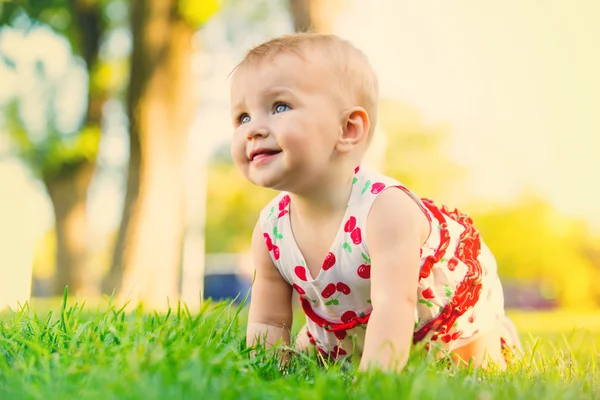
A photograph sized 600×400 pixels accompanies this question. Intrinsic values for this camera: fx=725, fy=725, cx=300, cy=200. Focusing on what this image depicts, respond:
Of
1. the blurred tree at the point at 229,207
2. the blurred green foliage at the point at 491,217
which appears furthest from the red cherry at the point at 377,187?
the blurred tree at the point at 229,207

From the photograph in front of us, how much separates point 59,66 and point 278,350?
13.5m

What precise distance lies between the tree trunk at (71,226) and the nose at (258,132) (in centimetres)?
1088

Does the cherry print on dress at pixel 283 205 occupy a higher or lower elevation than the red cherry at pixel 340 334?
higher

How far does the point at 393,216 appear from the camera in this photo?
1.93 metres

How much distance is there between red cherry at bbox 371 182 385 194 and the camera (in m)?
2.02

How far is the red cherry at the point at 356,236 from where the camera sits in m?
2.01

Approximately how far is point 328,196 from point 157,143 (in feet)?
23.2

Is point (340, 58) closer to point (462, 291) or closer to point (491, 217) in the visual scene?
point (462, 291)

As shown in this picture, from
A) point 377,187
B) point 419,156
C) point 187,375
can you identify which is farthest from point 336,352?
point 419,156

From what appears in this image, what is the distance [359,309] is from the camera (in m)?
2.18

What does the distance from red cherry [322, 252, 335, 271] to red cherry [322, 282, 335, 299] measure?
64mm

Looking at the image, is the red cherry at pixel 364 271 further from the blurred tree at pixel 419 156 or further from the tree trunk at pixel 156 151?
the blurred tree at pixel 419 156

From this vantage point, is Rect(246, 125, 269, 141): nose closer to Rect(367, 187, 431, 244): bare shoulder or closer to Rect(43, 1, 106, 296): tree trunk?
Rect(367, 187, 431, 244): bare shoulder

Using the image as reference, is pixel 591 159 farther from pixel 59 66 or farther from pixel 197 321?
pixel 197 321
